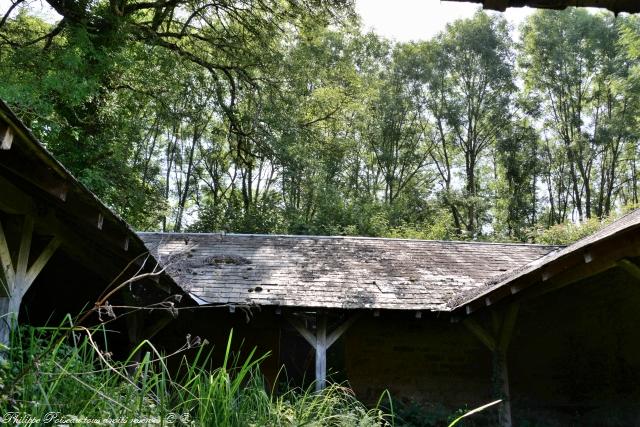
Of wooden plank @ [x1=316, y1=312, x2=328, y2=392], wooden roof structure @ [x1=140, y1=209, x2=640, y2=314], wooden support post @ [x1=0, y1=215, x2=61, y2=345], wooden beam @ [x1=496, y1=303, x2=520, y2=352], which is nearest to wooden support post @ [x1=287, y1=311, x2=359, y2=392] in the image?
wooden plank @ [x1=316, y1=312, x2=328, y2=392]

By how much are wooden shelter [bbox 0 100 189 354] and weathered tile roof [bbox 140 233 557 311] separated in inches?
79.8

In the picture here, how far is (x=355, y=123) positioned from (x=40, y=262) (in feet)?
67.7

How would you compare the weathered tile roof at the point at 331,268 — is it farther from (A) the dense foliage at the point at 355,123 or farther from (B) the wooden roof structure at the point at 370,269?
(A) the dense foliage at the point at 355,123

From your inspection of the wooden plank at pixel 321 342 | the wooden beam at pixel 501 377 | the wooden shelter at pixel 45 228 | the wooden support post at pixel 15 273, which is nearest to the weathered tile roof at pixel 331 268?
the wooden plank at pixel 321 342

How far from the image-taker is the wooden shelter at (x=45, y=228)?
2.92m

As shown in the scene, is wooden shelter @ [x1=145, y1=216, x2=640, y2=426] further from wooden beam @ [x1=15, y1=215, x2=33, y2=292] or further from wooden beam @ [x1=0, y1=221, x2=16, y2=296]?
wooden beam @ [x1=0, y1=221, x2=16, y2=296]

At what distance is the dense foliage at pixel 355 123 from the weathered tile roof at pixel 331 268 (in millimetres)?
3828

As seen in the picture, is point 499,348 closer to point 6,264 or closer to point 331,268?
point 331,268

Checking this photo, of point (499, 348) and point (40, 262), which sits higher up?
point (40, 262)

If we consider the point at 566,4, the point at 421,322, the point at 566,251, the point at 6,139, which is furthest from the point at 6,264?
the point at 421,322

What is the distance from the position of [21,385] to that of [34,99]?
882 centimetres

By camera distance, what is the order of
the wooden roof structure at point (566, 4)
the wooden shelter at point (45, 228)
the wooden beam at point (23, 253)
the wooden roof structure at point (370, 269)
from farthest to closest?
the wooden roof structure at point (370, 269) < the wooden beam at point (23, 253) < the wooden shelter at point (45, 228) < the wooden roof structure at point (566, 4)

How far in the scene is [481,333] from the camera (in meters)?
7.58

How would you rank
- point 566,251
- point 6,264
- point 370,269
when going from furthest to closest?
point 370,269, point 566,251, point 6,264
